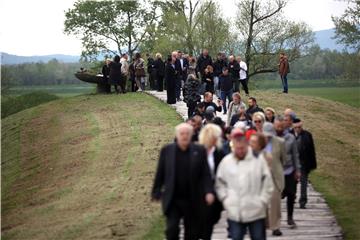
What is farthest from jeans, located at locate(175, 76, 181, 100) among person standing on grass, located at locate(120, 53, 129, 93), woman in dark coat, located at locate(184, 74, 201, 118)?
woman in dark coat, located at locate(184, 74, 201, 118)

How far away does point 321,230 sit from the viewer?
12.3 metres

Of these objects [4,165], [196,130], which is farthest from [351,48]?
[196,130]

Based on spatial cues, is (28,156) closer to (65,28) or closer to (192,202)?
(192,202)

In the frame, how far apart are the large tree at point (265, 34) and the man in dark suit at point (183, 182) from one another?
1711 inches

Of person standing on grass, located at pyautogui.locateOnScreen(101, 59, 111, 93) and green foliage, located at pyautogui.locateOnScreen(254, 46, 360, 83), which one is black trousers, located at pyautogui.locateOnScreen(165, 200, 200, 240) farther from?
green foliage, located at pyautogui.locateOnScreen(254, 46, 360, 83)

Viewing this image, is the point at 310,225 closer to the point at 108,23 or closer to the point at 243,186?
the point at 243,186

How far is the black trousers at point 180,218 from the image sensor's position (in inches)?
344

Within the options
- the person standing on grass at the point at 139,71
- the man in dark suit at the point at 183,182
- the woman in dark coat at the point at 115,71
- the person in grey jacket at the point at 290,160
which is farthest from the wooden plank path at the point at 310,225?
the person standing on grass at the point at 139,71

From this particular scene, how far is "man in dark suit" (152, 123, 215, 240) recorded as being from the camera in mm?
8578

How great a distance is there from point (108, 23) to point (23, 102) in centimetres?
2191

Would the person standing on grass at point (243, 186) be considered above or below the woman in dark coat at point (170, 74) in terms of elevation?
below

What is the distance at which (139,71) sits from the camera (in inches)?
1325

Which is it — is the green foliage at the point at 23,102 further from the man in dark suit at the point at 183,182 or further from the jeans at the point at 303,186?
the man in dark suit at the point at 183,182

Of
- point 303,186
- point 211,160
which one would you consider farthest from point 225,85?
point 211,160
